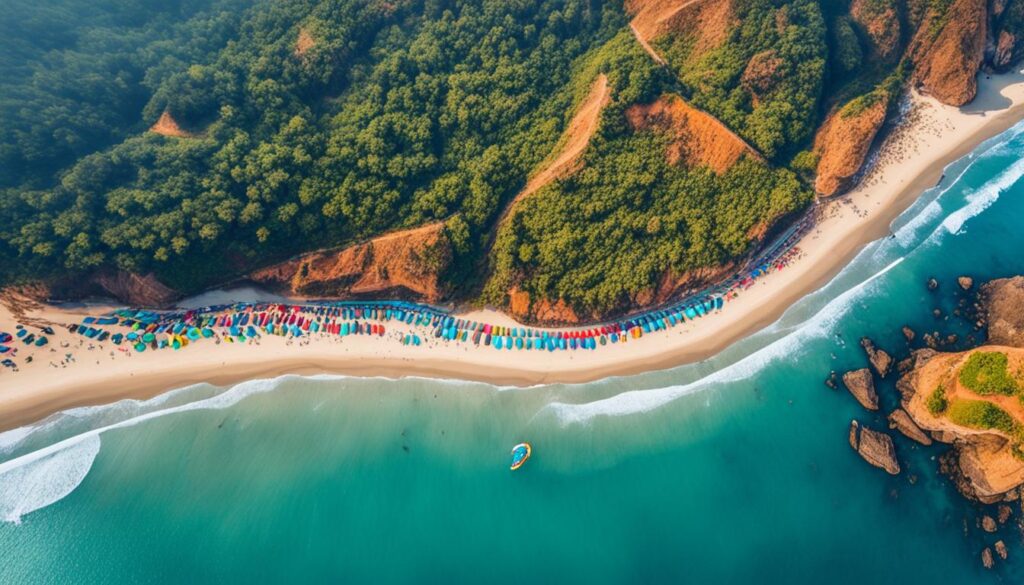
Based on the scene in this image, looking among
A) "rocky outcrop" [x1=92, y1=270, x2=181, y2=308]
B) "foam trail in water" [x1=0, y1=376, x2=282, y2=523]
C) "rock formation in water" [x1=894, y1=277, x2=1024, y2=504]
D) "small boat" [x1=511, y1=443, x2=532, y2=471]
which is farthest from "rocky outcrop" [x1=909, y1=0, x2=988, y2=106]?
"foam trail in water" [x1=0, y1=376, x2=282, y2=523]

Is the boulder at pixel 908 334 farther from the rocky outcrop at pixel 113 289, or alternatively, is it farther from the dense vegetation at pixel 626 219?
the rocky outcrop at pixel 113 289

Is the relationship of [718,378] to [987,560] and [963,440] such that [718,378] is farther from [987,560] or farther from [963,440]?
[987,560]

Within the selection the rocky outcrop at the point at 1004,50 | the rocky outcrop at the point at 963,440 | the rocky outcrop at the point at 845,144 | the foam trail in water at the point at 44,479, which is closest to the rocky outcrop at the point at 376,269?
the foam trail in water at the point at 44,479

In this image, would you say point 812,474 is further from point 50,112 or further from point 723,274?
point 50,112

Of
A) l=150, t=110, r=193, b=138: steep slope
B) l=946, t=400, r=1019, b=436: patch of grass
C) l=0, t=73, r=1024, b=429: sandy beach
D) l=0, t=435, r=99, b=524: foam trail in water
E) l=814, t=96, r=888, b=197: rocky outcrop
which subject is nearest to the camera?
l=946, t=400, r=1019, b=436: patch of grass

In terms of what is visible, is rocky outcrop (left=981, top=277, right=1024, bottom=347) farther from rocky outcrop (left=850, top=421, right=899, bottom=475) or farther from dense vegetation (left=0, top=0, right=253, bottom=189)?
dense vegetation (left=0, top=0, right=253, bottom=189)

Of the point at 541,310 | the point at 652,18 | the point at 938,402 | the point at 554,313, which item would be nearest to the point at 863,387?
the point at 938,402
